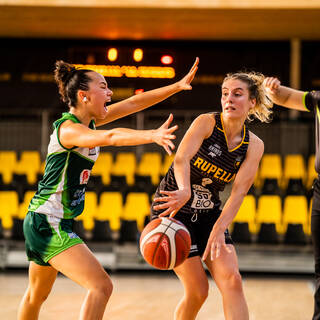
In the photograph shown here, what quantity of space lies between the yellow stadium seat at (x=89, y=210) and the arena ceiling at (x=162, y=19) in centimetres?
264

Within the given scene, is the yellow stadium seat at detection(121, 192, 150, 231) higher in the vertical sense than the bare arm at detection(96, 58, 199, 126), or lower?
lower

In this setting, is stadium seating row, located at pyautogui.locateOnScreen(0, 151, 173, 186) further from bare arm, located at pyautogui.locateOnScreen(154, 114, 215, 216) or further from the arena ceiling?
bare arm, located at pyautogui.locateOnScreen(154, 114, 215, 216)

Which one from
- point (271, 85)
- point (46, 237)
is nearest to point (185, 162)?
point (271, 85)

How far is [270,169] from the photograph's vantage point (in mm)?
9961

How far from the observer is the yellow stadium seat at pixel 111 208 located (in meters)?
8.80

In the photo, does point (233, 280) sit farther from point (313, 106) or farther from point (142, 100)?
point (142, 100)

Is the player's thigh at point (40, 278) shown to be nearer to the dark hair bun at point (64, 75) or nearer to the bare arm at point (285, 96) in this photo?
the dark hair bun at point (64, 75)

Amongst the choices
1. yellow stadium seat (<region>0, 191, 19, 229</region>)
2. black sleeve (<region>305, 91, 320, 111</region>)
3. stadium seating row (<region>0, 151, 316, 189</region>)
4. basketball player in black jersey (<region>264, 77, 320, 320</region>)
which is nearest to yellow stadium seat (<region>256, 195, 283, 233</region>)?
stadium seating row (<region>0, 151, 316, 189</region>)

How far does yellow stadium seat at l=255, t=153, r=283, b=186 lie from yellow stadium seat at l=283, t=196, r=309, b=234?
3.00ft

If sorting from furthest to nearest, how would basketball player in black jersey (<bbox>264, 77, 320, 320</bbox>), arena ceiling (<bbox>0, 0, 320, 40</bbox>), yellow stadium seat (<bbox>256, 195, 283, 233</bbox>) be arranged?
yellow stadium seat (<bbox>256, 195, 283, 233</bbox>), arena ceiling (<bbox>0, 0, 320, 40</bbox>), basketball player in black jersey (<bbox>264, 77, 320, 320</bbox>)

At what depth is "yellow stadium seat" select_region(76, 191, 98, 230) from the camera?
8.62 metres

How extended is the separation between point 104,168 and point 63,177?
6.39 m

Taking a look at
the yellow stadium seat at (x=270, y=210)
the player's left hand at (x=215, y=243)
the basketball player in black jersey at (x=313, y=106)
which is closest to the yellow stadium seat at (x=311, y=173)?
the yellow stadium seat at (x=270, y=210)

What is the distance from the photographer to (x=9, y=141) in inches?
456
